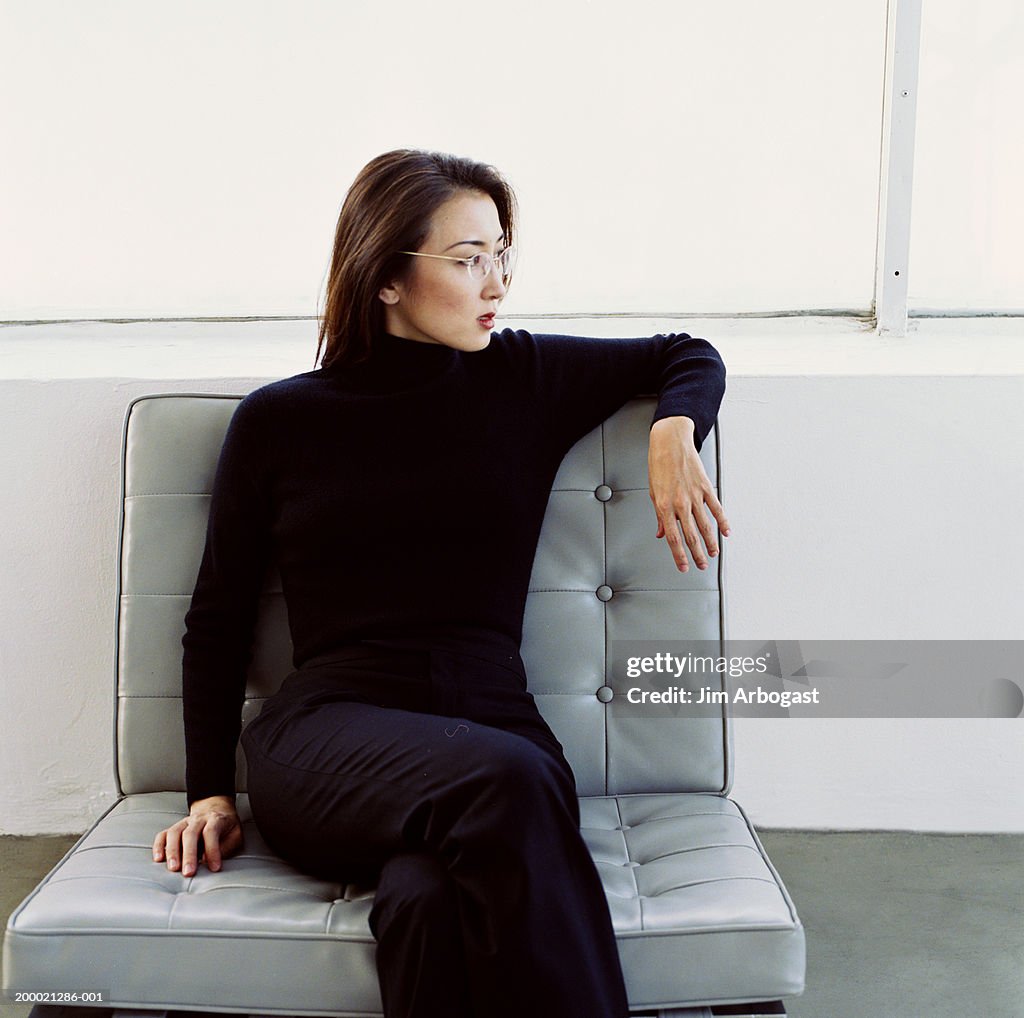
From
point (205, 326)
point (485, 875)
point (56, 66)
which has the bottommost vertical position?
point (485, 875)

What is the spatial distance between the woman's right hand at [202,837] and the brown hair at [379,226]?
0.65 meters

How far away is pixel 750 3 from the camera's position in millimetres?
2090

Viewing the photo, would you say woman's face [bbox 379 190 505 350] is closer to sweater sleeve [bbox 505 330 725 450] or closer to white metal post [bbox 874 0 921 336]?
sweater sleeve [bbox 505 330 725 450]

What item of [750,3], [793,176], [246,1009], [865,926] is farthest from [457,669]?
[750,3]

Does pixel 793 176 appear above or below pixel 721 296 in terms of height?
above

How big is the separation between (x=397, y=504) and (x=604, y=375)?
37 cm

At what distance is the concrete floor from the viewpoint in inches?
64.9

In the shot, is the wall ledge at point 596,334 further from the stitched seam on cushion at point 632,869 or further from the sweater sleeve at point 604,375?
the stitched seam on cushion at point 632,869

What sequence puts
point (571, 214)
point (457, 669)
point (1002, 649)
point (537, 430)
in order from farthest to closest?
1. point (571, 214)
2. point (1002, 649)
3. point (537, 430)
4. point (457, 669)

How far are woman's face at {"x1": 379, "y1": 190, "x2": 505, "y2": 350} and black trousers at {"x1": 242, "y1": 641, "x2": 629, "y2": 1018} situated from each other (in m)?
0.46

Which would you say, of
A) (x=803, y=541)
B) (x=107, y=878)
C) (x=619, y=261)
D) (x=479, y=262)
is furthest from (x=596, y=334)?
(x=107, y=878)

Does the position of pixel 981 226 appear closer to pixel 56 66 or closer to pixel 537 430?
pixel 537 430

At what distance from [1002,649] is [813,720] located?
377 millimetres

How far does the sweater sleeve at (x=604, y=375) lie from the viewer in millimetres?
1581
